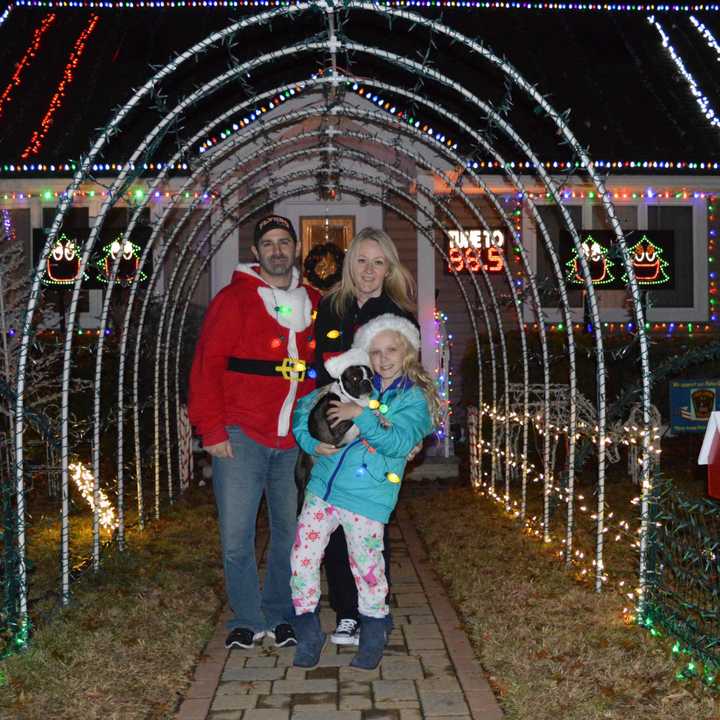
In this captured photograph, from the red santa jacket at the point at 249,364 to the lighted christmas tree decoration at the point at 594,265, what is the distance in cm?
705

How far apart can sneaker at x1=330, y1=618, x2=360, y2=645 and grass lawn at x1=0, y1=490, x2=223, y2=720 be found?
704 millimetres

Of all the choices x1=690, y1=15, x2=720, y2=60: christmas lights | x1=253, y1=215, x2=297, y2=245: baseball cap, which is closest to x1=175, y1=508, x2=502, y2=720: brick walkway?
x1=253, y1=215, x2=297, y2=245: baseball cap

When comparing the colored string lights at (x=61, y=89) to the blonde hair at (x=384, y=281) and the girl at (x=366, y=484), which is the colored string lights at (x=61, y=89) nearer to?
the blonde hair at (x=384, y=281)

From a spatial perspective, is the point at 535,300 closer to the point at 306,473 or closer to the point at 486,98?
the point at 306,473

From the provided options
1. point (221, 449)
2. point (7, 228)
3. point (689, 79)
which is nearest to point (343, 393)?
point (221, 449)

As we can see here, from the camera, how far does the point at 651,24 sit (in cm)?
1590

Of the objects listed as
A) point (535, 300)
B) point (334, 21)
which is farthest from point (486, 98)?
point (334, 21)

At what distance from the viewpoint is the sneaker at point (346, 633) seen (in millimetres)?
5141

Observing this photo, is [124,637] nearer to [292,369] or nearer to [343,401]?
[292,369]

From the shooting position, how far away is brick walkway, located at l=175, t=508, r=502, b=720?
14.1 ft

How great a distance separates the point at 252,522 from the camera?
5.12 m

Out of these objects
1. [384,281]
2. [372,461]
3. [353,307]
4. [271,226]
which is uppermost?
[271,226]

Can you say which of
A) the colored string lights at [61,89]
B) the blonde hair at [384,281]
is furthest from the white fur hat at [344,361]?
the colored string lights at [61,89]

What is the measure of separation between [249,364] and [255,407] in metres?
0.22
